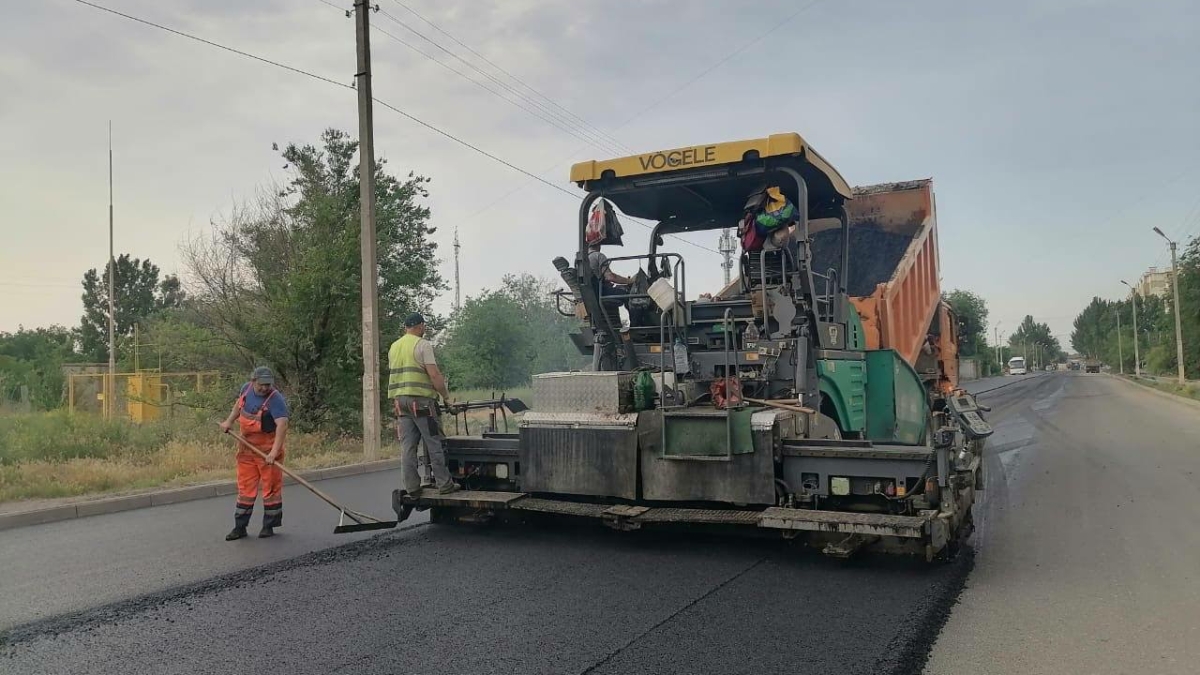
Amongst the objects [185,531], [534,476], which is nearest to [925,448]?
[534,476]

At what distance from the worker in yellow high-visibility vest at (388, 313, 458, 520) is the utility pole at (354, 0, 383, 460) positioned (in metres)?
6.02

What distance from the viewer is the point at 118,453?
11617 millimetres

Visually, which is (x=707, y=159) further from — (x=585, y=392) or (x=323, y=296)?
(x=323, y=296)

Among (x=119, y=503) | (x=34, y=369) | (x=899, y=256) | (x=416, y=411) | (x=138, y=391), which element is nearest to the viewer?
(x=416, y=411)

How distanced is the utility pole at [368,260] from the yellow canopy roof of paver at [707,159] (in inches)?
257

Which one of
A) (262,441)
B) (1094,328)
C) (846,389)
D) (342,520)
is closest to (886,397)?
(846,389)

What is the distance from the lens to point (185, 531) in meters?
7.07

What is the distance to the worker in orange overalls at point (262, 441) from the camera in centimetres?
668

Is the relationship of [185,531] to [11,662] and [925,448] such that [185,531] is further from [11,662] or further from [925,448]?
[925,448]

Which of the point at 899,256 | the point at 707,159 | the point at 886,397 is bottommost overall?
the point at 886,397

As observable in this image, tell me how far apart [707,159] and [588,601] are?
10.2 ft

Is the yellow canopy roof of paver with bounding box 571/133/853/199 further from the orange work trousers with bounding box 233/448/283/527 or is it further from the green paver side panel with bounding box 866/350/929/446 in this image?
the orange work trousers with bounding box 233/448/283/527

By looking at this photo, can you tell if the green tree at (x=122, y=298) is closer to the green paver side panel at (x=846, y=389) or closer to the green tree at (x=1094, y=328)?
the green paver side panel at (x=846, y=389)

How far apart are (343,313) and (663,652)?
11844 millimetres
